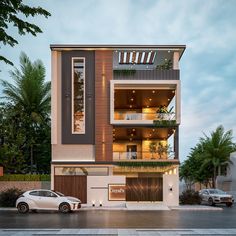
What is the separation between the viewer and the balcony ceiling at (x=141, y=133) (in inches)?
1511

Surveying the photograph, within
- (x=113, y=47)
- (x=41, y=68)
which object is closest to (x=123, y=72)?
(x=113, y=47)

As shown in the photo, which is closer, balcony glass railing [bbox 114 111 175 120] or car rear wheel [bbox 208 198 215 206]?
balcony glass railing [bbox 114 111 175 120]

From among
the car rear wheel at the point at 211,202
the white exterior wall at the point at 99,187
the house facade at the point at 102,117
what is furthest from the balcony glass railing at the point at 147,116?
the car rear wheel at the point at 211,202

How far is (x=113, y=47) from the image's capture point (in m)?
36.7

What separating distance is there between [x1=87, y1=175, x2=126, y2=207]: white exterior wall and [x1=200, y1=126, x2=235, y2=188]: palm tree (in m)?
27.0

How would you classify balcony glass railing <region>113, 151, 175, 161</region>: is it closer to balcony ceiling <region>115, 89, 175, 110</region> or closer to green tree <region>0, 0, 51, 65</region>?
balcony ceiling <region>115, 89, 175, 110</region>

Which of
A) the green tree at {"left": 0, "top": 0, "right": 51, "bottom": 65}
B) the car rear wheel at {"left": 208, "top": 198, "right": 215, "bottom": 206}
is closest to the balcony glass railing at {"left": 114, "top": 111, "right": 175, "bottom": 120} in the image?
the car rear wheel at {"left": 208, "top": 198, "right": 215, "bottom": 206}

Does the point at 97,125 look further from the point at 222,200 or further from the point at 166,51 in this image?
the point at 222,200

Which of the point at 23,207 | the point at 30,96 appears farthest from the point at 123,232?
the point at 30,96

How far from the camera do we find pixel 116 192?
111ft

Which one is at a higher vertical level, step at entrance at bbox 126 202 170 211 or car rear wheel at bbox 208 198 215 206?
step at entrance at bbox 126 202 170 211

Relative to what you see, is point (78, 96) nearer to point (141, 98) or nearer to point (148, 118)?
point (148, 118)

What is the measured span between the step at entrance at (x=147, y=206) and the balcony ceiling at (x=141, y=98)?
9.29m

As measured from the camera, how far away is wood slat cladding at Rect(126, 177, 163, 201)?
35625 millimetres
